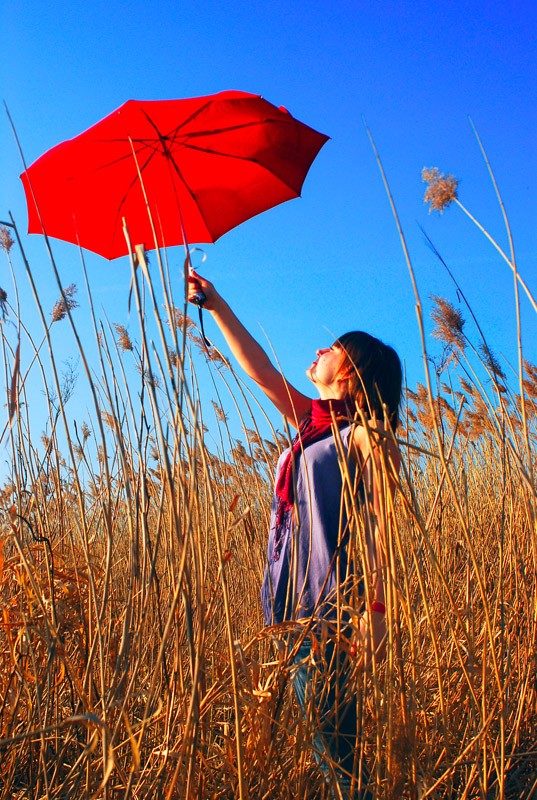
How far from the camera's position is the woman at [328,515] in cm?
117

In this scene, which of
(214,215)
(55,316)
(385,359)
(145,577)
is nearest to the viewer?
(145,577)

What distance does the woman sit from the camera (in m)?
1.17

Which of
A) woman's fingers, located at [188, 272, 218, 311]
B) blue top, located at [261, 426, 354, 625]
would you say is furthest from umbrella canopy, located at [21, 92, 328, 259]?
blue top, located at [261, 426, 354, 625]

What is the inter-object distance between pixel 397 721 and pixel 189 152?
5.32 feet

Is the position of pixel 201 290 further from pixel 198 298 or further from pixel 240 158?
pixel 240 158

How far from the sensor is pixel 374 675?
39.6 inches

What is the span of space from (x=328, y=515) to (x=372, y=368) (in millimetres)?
382

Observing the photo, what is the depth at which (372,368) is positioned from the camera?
160cm

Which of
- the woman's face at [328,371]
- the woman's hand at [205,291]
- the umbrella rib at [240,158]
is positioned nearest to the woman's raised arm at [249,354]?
the woman's hand at [205,291]

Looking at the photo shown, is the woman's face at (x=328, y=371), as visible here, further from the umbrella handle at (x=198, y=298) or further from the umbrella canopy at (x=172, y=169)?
the umbrella canopy at (x=172, y=169)

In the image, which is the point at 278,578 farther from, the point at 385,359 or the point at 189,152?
the point at 189,152

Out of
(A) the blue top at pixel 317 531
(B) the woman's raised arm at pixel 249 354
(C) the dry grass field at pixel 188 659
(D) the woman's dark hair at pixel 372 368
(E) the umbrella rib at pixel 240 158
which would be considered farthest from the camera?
(E) the umbrella rib at pixel 240 158

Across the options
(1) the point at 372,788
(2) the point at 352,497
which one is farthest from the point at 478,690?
(2) the point at 352,497

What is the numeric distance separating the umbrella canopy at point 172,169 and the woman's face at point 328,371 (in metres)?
0.56
